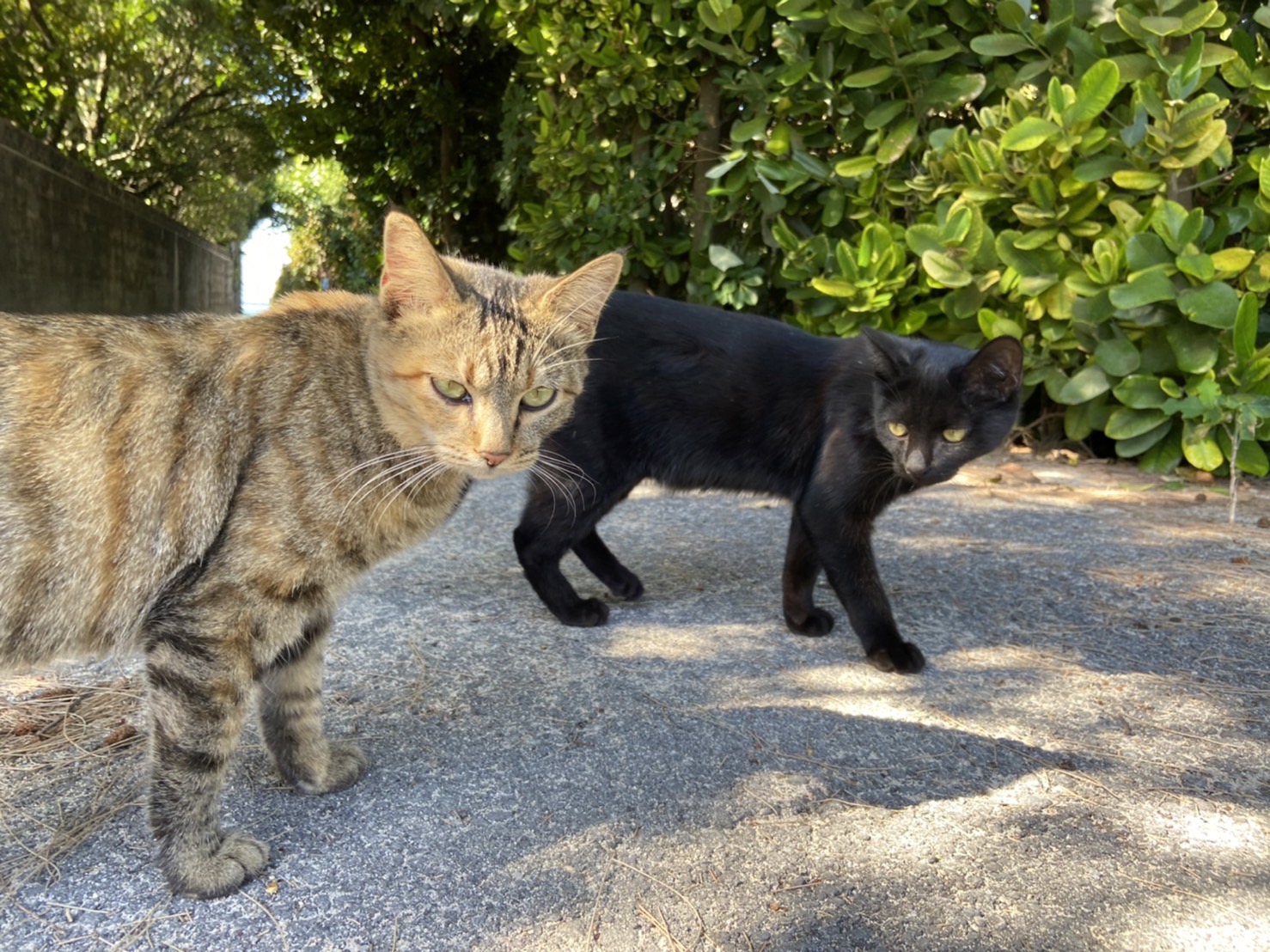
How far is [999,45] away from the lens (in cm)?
480

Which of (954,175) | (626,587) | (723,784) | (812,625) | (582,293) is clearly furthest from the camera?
(954,175)

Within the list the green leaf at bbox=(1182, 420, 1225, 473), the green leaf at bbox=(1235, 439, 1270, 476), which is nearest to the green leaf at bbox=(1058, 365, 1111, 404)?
the green leaf at bbox=(1182, 420, 1225, 473)

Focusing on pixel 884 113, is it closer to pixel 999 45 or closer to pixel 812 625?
pixel 999 45

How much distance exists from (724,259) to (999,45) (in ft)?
6.27

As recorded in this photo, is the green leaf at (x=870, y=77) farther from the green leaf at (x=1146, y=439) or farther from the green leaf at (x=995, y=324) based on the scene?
the green leaf at (x=1146, y=439)

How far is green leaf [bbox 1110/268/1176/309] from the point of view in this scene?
446cm

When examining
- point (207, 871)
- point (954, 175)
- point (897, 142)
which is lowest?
point (207, 871)

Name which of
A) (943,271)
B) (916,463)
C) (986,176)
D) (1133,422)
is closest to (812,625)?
(916,463)

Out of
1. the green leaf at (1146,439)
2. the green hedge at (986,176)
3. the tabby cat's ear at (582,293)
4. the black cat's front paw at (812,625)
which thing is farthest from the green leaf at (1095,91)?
the tabby cat's ear at (582,293)

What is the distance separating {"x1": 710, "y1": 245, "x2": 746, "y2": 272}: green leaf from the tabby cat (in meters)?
3.75

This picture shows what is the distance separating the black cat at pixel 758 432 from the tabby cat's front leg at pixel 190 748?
152cm

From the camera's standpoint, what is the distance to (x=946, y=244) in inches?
193

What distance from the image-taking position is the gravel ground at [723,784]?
182cm

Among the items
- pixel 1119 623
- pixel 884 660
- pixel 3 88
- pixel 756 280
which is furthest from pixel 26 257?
pixel 1119 623
